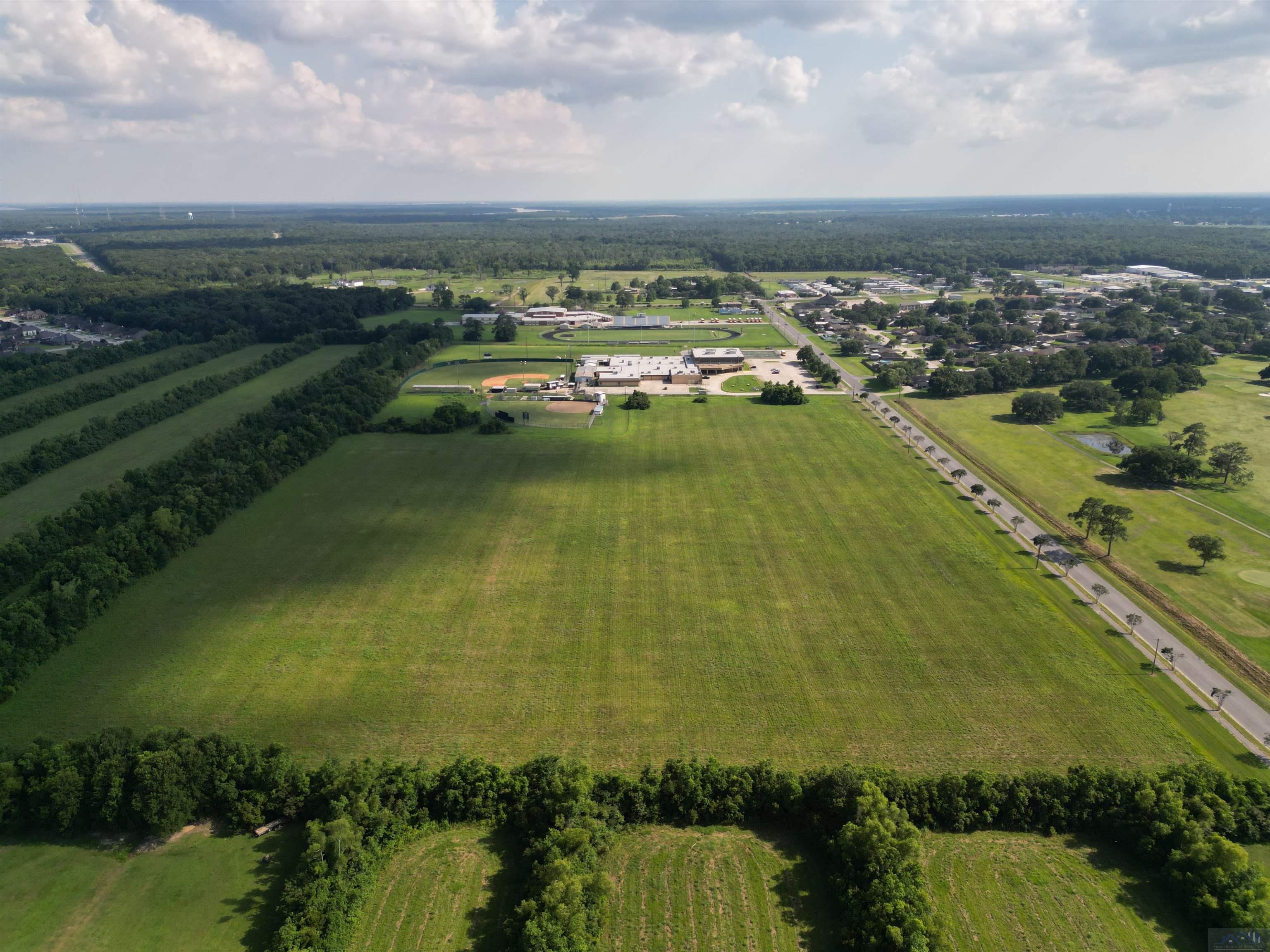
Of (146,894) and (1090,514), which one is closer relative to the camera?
(146,894)

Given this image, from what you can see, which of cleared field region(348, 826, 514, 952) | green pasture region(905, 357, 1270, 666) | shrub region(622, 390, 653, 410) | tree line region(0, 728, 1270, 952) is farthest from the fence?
cleared field region(348, 826, 514, 952)

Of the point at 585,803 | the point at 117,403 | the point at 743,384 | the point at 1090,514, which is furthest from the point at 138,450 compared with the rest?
the point at 1090,514

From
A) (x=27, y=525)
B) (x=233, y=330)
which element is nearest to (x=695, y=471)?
(x=27, y=525)

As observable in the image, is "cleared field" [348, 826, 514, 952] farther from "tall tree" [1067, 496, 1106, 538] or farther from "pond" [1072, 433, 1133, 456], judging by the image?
"pond" [1072, 433, 1133, 456]
